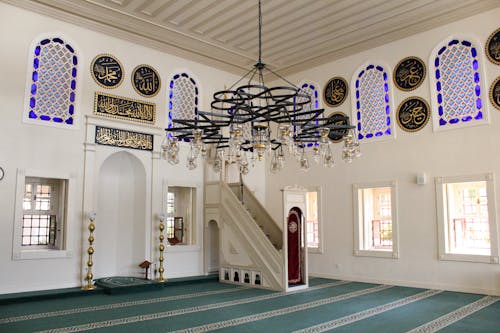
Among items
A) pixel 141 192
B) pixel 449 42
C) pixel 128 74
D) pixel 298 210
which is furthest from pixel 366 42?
pixel 141 192

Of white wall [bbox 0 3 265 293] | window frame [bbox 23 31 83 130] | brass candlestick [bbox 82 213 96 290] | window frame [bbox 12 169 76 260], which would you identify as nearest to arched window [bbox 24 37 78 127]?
window frame [bbox 23 31 83 130]

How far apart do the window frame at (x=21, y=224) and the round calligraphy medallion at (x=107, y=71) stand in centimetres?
172

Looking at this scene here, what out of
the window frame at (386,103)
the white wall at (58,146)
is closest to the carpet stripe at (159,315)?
the white wall at (58,146)

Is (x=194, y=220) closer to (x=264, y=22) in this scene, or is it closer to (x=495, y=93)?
(x=264, y=22)

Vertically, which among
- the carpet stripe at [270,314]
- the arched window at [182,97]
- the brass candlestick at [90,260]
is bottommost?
the carpet stripe at [270,314]

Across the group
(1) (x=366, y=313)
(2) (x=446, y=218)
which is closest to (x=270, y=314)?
(1) (x=366, y=313)

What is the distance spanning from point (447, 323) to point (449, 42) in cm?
462

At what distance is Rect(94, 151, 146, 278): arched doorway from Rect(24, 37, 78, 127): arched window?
1257mm

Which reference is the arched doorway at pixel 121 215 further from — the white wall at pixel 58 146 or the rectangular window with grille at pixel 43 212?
the rectangular window with grille at pixel 43 212

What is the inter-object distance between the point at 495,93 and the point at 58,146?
674 cm

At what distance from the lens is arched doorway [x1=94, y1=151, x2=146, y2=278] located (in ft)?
26.1

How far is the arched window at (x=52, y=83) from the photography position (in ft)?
22.6

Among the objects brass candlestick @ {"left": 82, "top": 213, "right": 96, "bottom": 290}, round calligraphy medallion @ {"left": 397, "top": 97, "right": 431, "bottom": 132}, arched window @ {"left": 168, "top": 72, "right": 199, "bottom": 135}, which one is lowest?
brass candlestick @ {"left": 82, "top": 213, "right": 96, "bottom": 290}

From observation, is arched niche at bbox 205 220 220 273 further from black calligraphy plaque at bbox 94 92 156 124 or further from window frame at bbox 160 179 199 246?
black calligraphy plaque at bbox 94 92 156 124
